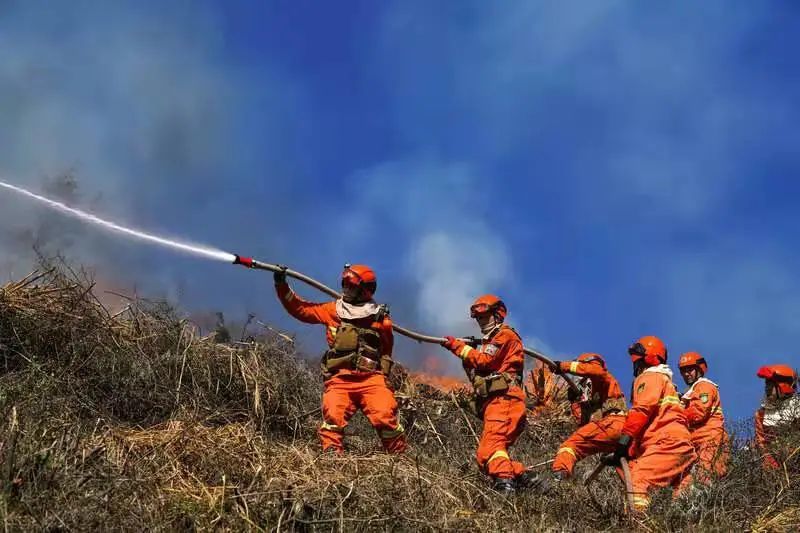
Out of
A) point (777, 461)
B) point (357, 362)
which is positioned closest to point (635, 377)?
point (777, 461)

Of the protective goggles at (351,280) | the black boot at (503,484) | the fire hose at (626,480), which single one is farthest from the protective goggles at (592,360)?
the protective goggles at (351,280)

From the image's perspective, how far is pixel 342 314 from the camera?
7.73 meters

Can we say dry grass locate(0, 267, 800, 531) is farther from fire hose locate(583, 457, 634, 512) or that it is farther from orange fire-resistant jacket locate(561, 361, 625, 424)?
orange fire-resistant jacket locate(561, 361, 625, 424)

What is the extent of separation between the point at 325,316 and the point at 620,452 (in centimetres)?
307

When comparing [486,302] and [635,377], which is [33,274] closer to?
[486,302]

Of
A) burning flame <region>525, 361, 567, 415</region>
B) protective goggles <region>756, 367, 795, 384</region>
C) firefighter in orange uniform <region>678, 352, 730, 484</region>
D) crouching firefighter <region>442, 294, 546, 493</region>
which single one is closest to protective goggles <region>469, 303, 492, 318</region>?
crouching firefighter <region>442, 294, 546, 493</region>

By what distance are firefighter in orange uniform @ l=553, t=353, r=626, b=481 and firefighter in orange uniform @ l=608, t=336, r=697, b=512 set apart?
0.39 m

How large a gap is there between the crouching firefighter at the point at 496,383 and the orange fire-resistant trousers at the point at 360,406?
33.1 inches

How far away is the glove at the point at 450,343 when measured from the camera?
319 inches

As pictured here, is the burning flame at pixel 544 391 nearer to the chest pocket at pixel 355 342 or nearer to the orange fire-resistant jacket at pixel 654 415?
the orange fire-resistant jacket at pixel 654 415

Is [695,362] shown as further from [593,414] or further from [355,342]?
[355,342]

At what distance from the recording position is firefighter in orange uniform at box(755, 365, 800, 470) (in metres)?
7.13

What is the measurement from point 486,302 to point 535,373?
716 cm

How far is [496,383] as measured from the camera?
24.9 ft
